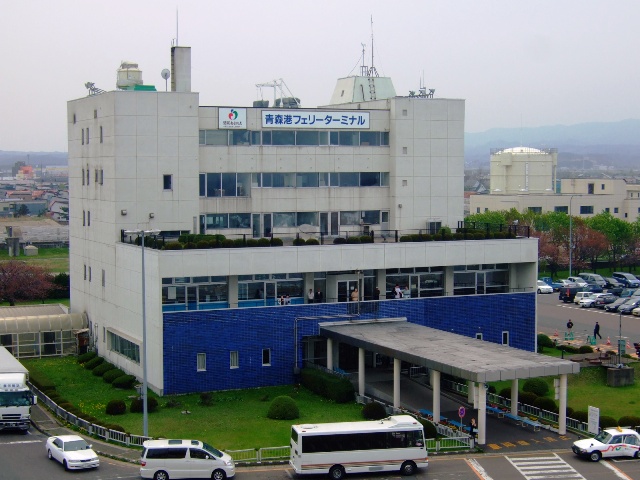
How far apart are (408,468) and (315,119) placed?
29830mm

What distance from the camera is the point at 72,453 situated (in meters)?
42.6

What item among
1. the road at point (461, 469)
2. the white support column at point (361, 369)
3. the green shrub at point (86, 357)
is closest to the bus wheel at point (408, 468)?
the road at point (461, 469)

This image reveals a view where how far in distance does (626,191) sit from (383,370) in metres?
103

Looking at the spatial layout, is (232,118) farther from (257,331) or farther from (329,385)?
(329,385)

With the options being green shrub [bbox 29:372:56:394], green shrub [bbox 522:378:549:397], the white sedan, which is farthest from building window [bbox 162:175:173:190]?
green shrub [bbox 522:378:549:397]

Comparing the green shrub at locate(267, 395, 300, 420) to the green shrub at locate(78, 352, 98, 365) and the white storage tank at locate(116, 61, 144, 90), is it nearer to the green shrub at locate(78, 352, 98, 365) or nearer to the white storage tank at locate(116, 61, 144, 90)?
the green shrub at locate(78, 352, 98, 365)

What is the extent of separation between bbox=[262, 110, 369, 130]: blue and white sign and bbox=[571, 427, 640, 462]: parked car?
2901 cm

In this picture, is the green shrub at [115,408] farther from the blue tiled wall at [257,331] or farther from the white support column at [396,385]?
the white support column at [396,385]

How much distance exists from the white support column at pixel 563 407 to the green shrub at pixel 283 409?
12.7 meters

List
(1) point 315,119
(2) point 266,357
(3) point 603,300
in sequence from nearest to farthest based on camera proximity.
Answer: (2) point 266,357 → (1) point 315,119 → (3) point 603,300

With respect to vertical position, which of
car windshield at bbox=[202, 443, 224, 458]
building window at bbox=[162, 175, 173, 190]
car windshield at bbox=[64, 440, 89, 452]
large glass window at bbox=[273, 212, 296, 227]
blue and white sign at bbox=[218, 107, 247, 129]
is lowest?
car windshield at bbox=[64, 440, 89, 452]

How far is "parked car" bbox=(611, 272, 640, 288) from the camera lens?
109m

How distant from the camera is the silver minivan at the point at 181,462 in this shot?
40688 millimetres

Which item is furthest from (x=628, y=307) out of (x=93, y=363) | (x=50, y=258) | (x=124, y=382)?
(x=50, y=258)
